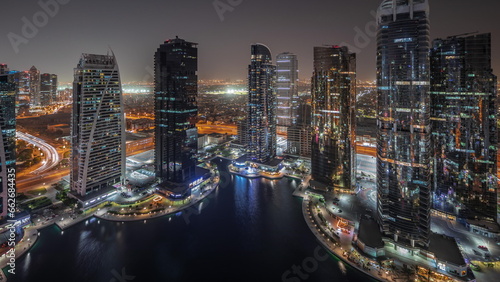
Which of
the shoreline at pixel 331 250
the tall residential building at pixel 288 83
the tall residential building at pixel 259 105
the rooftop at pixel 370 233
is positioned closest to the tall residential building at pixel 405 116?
the rooftop at pixel 370 233

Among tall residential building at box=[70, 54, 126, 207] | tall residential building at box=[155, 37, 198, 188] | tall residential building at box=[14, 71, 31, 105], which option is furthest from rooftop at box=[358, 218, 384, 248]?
tall residential building at box=[14, 71, 31, 105]

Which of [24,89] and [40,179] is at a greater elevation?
[24,89]

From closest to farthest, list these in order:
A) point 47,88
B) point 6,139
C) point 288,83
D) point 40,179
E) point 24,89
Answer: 1. point 6,139
2. point 40,179
3. point 288,83
4. point 24,89
5. point 47,88

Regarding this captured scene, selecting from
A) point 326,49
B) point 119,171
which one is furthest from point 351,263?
point 119,171

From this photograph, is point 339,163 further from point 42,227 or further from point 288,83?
point 42,227

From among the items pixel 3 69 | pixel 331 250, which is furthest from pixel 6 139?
pixel 331 250

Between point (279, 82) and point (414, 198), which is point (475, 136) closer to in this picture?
point (414, 198)
